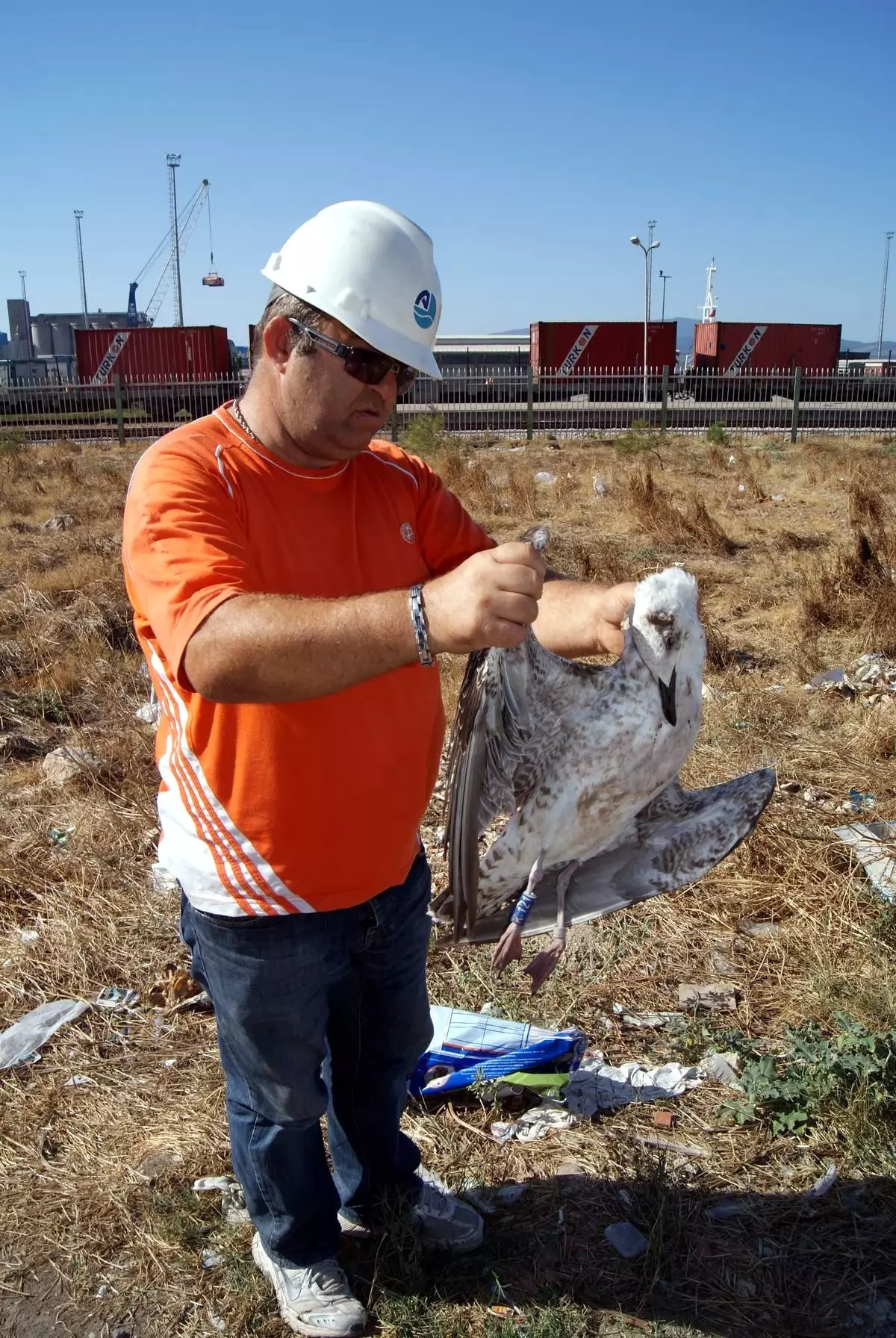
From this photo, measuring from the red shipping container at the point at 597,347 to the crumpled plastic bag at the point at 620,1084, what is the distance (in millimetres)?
34616

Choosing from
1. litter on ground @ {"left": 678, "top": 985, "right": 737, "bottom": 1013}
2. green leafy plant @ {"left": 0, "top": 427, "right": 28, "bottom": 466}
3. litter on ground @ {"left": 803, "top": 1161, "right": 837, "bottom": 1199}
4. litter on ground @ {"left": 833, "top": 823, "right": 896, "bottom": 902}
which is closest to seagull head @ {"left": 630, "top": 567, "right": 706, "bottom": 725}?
litter on ground @ {"left": 803, "top": 1161, "right": 837, "bottom": 1199}

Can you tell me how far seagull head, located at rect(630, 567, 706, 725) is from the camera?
227 cm

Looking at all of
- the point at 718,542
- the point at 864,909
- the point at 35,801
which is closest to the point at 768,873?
the point at 864,909

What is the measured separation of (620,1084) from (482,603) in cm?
226

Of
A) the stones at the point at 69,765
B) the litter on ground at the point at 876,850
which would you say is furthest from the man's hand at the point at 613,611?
the stones at the point at 69,765

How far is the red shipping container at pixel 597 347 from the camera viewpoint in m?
35.8

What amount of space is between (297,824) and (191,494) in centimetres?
67

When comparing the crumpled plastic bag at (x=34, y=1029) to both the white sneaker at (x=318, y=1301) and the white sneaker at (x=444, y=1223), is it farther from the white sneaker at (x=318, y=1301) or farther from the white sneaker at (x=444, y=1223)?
the white sneaker at (x=444, y=1223)

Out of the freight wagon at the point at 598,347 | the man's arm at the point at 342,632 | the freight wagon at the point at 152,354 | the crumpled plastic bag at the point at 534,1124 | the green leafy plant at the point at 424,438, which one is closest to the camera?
the man's arm at the point at 342,632

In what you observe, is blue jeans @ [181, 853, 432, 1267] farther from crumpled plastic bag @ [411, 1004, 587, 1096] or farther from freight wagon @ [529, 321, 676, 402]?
freight wagon @ [529, 321, 676, 402]

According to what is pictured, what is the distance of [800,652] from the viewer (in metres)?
7.00

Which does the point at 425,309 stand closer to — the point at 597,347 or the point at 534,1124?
the point at 534,1124

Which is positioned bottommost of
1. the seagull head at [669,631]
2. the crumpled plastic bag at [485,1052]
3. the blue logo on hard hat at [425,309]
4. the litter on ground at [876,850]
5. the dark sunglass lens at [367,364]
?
the crumpled plastic bag at [485,1052]

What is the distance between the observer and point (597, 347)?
36.2m
